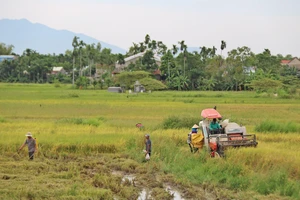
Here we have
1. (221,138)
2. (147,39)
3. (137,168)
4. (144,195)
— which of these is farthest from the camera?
(147,39)

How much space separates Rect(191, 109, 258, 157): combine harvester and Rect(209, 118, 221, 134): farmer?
1.5 inches

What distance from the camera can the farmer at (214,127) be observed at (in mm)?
11773

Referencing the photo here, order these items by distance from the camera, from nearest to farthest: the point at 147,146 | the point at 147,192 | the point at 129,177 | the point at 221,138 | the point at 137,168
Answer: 1. the point at 147,192
2. the point at 129,177
3. the point at 137,168
4. the point at 221,138
5. the point at 147,146

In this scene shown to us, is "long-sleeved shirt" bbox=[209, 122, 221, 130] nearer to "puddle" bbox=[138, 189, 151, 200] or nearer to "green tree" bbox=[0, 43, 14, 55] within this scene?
"puddle" bbox=[138, 189, 151, 200]

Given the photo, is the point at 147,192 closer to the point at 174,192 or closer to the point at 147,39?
the point at 174,192

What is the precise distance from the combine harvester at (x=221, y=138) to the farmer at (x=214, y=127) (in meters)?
0.04

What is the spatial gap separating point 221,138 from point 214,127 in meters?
0.80

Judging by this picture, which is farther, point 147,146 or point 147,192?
point 147,146

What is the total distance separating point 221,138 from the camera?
36.4 ft

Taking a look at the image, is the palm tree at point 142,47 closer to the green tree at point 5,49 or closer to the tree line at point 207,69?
the tree line at point 207,69

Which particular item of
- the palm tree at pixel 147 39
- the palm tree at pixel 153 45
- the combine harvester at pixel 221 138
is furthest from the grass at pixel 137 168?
the palm tree at pixel 147 39

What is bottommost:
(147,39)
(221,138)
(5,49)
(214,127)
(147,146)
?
(147,146)

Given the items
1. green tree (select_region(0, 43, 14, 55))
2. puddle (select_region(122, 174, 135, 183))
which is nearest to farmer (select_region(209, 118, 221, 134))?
puddle (select_region(122, 174, 135, 183))

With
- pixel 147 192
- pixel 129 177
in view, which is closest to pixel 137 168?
pixel 129 177
